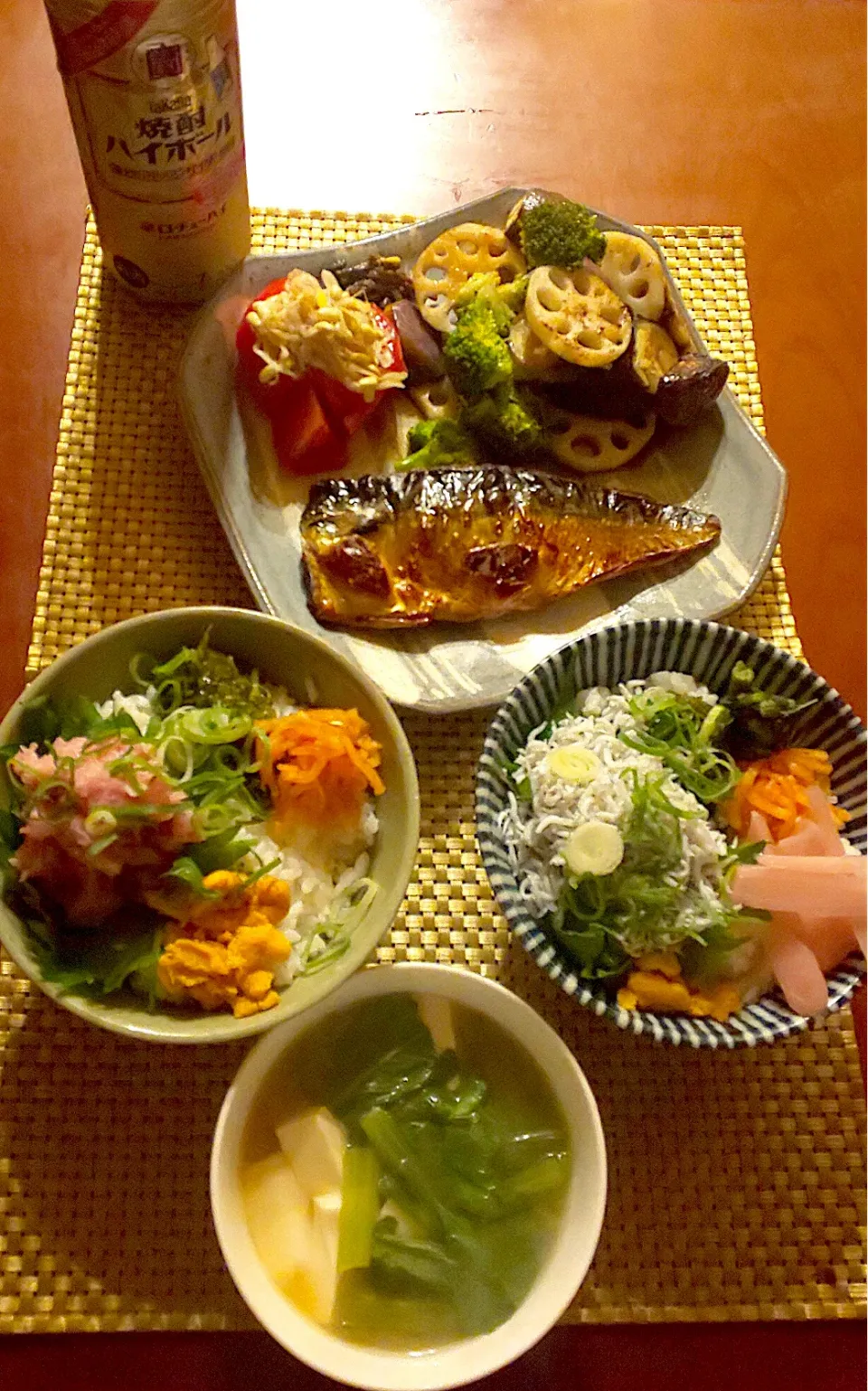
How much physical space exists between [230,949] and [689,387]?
1.18m

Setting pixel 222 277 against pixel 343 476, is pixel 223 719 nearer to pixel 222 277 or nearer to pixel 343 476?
pixel 343 476

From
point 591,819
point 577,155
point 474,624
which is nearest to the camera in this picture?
point 591,819

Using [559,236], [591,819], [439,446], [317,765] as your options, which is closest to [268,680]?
[317,765]

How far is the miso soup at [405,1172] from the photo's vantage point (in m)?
1.13

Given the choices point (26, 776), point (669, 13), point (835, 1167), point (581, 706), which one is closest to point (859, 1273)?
point (835, 1167)

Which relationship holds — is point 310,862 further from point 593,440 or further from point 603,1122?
point 593,440

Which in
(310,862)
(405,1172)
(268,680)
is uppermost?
(268,680)

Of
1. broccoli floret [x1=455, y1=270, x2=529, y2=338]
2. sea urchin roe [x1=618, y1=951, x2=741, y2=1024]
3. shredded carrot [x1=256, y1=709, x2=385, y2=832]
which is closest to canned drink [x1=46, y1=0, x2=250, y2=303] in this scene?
broccoli floret [x1=455, y1=270, x2=529, y2=338]

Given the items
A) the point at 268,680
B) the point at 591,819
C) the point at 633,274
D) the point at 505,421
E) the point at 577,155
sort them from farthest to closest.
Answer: the point at 577,155, the point at 633,274, the point at 505,421, the point at 268,680, the point at 591,819

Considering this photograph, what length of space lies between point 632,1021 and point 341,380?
1.06 m

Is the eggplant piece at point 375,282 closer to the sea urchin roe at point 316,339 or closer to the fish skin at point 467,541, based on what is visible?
the sea urchin roe at point 316,339

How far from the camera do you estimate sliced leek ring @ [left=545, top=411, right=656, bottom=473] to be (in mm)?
1786

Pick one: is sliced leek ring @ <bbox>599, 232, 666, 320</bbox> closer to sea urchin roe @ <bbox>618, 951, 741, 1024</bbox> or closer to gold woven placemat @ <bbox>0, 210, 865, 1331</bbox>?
gold woven placemat @ <bbox>0, 210, 865, 1331</bbox>

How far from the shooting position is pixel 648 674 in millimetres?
1477
